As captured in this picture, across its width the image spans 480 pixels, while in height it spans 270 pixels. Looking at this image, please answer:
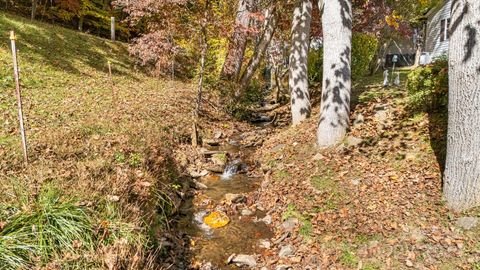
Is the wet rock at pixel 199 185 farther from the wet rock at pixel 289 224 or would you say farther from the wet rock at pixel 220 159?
the wet rock at pixel 289 224

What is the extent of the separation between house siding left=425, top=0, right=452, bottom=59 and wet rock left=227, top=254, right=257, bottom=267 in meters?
21.0

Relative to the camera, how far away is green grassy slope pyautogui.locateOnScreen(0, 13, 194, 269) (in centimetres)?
399

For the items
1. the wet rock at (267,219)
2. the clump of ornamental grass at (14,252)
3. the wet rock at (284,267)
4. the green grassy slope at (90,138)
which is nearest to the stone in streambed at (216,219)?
the wet rock at (267,219)

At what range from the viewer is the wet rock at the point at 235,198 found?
6.66 metres

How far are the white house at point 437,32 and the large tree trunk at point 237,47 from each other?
13.6m

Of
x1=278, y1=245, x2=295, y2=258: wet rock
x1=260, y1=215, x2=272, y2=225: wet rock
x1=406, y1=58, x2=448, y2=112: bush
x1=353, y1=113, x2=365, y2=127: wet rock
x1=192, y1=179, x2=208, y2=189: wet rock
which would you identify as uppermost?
x1=406, y1=58, x2=448, y2=112: bush

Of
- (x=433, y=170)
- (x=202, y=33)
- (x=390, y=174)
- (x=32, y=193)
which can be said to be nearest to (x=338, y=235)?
(x=390, y=174)

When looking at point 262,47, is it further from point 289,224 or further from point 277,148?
point 289,224

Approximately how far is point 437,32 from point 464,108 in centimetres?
2177

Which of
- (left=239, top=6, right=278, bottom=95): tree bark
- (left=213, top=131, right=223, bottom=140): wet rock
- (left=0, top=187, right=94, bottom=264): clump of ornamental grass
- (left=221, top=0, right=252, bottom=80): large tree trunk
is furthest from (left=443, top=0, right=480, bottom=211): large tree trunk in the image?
(left=239, top=6, right=278, bottom=95): tree bark

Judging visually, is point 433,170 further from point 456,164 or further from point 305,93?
point 305,93

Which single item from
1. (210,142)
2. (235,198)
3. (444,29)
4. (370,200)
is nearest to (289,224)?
(370,200)

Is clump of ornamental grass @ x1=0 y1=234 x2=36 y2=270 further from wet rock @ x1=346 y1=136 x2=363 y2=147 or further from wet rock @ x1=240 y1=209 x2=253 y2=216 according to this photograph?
wet rock @ x1=346 y1=136 x2=363 y2=147

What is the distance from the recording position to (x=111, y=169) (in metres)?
5.31
